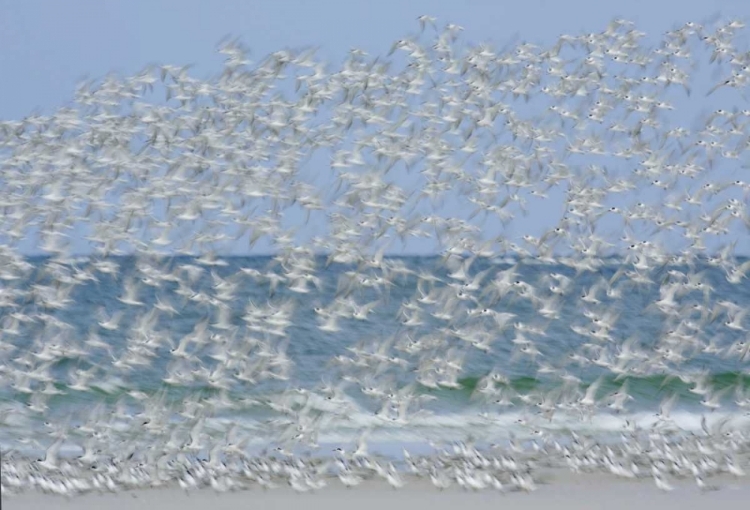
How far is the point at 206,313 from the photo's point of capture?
1192 inches

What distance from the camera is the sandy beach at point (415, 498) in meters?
14.2

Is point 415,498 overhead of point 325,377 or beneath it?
overhead

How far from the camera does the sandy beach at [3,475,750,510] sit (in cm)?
1421

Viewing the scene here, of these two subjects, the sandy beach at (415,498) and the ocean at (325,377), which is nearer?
the sandy beach at (415,498)

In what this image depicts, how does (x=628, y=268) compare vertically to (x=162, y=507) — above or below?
below

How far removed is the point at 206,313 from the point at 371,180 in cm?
745

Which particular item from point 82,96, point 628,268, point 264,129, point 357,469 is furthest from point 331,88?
point 628,268

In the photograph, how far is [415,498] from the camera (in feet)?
48.1

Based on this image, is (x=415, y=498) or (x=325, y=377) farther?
(x=325, y=377)

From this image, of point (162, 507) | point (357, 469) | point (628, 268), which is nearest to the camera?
point (162, 507)

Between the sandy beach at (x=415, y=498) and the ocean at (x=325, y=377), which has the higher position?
the sandy beach at (x=415, y=498)

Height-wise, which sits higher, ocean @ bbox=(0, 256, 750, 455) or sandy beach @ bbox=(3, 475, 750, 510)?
sandy beach @ bbox=(3, 475, 750, 510)

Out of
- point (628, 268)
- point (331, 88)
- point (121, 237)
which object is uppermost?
point (331, 88)

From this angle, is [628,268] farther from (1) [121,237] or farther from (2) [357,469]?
(2) [357,469]
